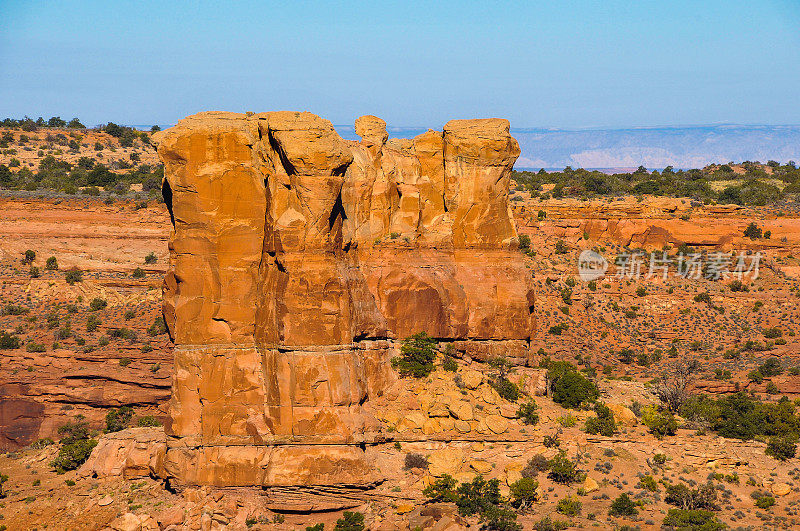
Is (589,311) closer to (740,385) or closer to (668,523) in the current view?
(740,385)

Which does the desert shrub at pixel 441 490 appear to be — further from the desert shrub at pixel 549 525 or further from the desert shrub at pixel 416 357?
the desert shrub at pixel 416 357

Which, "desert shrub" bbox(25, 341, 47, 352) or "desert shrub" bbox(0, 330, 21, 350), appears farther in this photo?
"desert shrub" bbox(0, 330, 21, 350)

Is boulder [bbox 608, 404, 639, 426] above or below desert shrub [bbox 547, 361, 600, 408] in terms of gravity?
below

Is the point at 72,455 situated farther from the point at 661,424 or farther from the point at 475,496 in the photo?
the point at 661,424

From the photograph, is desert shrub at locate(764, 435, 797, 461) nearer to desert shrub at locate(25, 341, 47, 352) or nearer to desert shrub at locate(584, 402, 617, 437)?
desert shrub at locate(584, 402, 617, 437)

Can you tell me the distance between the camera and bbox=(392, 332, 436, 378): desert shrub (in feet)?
128

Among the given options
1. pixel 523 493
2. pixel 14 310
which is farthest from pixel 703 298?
pixel 14 310

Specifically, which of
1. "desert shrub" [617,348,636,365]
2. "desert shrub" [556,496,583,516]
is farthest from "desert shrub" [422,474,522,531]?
"desert shrub" [617,348,636,365]

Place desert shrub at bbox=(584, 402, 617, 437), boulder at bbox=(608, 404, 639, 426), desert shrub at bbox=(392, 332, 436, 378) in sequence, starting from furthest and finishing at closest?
1. boulder at bbox=(608, 404, 639, 426)
2. desert shrub at bbox=(584, 402, 617, 437)
3. desert shrub at bbox=(392, 332, 436, 378)

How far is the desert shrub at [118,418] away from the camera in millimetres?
49469

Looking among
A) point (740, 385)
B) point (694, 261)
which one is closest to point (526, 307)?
point (740, 385)

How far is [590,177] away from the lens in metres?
97.8

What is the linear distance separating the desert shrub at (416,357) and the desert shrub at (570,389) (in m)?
6.16

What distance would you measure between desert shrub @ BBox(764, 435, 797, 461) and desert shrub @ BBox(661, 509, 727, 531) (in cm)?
590
